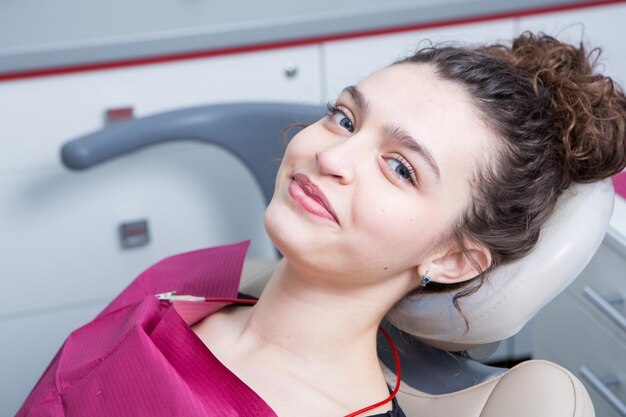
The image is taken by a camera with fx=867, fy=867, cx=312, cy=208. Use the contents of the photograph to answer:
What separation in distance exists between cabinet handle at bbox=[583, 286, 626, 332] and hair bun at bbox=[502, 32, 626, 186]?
203 millimetres

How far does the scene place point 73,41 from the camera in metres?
1.48

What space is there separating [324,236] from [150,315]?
0.28 metres

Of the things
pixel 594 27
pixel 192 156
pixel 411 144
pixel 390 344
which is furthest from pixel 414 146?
pixel 594 27

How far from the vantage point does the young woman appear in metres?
0.89

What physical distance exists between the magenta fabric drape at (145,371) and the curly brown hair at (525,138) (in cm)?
28

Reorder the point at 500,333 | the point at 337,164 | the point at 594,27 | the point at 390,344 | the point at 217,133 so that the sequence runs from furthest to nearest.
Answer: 1. the point at 594,27
2. the point at 217,133
3. the point at 390,344
4. the point at 500,333
5. the point at 337,164

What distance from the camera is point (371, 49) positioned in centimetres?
159

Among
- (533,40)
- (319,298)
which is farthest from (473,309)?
(533,40)

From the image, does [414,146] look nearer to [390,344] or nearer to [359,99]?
[359,99]

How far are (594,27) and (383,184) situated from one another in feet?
3.24

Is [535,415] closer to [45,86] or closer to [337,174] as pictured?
[337,174]

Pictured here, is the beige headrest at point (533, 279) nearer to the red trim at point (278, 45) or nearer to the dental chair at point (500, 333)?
the dental chair at point (500, 333)

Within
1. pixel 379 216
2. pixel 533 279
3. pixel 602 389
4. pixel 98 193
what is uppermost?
pixel 379 216

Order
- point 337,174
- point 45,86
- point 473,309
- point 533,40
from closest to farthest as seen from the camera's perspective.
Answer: point 337,174, point 473,309, point 533,40, point 45,86
